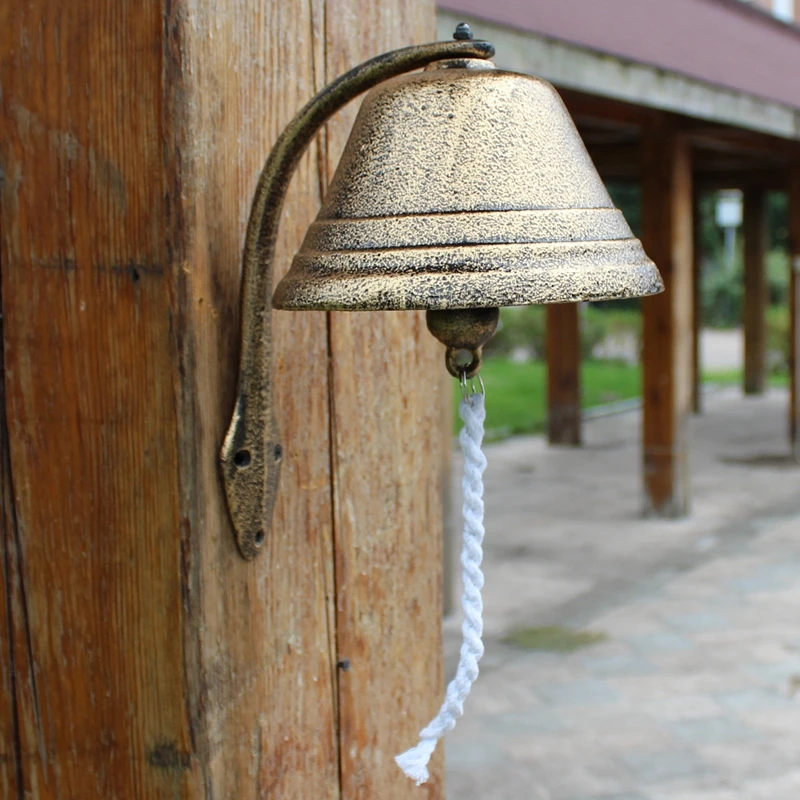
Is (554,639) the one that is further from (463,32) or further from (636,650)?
Result: (463,32)

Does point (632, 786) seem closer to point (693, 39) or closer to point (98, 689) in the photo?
point (98, 689)

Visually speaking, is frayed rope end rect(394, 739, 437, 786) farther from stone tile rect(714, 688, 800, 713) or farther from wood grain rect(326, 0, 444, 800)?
stone tile rect(714, 688, 800, 713)

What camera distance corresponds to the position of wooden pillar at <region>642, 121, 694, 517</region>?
7.70 metres

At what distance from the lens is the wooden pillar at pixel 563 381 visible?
11461mm

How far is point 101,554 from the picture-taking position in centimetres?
118

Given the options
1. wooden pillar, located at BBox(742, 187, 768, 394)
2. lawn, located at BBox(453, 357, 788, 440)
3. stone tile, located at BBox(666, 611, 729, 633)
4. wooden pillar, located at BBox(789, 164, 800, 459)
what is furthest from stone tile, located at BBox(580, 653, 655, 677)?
wooden pillar, located at BBox(742, 187, 768, 394)

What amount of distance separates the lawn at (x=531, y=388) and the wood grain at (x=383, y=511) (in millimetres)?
9764

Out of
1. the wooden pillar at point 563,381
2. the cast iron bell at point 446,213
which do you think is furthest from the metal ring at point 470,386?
the wooden pillar at point 563,381

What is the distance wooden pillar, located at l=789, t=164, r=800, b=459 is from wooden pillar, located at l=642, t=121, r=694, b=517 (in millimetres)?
2738

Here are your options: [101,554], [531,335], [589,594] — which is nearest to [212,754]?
[101,554]

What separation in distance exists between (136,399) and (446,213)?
1.19ft

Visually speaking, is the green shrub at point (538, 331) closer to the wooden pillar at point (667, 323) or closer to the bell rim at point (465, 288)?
the wooden pillar at point (667, 323)

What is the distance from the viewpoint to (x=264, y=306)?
120cm

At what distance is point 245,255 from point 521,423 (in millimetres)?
11845
